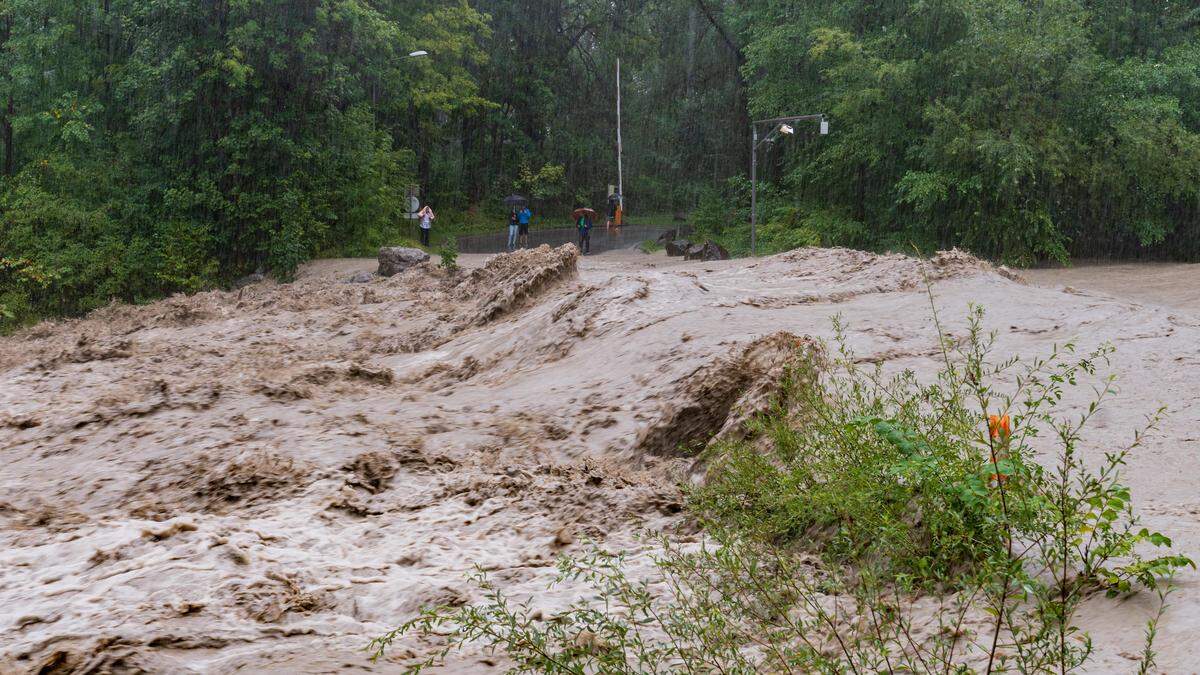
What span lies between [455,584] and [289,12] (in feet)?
92.5

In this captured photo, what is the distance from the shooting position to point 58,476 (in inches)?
323

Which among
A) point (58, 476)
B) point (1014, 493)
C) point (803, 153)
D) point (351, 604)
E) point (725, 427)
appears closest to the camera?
point (1014, 493)

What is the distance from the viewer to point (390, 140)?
3875 cm

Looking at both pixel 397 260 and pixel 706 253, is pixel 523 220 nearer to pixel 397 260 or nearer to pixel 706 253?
pixel 706 253

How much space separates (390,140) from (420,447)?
32.5 metres

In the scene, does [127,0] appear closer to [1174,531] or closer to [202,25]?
[202,25]

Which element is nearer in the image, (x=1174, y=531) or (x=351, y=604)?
(x=1174, y=531)

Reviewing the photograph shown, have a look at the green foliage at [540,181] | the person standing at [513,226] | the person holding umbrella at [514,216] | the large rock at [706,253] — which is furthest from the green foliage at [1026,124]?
the green foliage at [540,181]

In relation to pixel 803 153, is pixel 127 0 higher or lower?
higher

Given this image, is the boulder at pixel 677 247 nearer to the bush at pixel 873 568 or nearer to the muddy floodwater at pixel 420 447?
the muddy floodwater at pixel 420 447

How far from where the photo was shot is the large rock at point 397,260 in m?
25.4

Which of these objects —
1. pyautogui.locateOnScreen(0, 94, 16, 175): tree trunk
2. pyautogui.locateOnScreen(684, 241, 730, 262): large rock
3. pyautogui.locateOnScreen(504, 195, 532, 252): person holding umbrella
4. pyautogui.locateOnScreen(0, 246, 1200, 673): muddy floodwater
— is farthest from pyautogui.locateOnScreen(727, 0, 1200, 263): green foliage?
pyautogui.locateOnScreen(0, 94, 16, 175): tree trunk

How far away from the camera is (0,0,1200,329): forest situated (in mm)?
26859

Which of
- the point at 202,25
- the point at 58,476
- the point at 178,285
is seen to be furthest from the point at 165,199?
the point at 58,476
